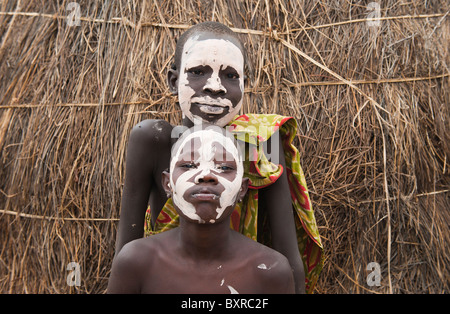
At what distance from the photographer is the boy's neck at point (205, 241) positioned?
1.44 meters

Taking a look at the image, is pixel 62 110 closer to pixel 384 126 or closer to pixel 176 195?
pixel 176 195

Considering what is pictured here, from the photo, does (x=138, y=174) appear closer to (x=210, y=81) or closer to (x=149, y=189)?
(x=149, y=189)

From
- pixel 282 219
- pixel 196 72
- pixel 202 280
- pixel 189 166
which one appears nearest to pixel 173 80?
pixel 196 72

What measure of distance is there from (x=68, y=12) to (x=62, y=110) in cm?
46

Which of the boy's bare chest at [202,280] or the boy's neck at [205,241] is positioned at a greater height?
the boy's neck at [205,241]

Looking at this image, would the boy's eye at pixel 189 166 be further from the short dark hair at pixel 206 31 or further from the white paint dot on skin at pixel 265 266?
the short dark hair at pixel 206 31

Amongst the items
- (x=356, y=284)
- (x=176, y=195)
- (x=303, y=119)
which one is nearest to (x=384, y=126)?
(x=303, y=119)

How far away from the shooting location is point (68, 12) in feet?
7.91

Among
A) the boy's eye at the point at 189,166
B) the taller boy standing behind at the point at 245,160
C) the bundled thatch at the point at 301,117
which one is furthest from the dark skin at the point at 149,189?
the bundled thatch at the point at 301,117

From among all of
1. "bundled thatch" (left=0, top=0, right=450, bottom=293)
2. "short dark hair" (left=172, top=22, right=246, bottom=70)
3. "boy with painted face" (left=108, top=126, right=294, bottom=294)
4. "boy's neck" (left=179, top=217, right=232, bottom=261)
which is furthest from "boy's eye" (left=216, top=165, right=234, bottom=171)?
"bundled thatch" (left=0, top=0, right=450, bottom=293)

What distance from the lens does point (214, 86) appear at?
1636mm

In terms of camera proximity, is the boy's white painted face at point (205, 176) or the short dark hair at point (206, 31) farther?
the short dark hair at point (206, 31)

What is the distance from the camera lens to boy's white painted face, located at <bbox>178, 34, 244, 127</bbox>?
1648 millimetres

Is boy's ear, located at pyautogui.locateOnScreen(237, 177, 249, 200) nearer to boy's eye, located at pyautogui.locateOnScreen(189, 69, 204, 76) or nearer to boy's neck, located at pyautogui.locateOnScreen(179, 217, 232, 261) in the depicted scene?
boy's neck, located at pyautogui.locateOnScreen(179, 217, 232, 261)
